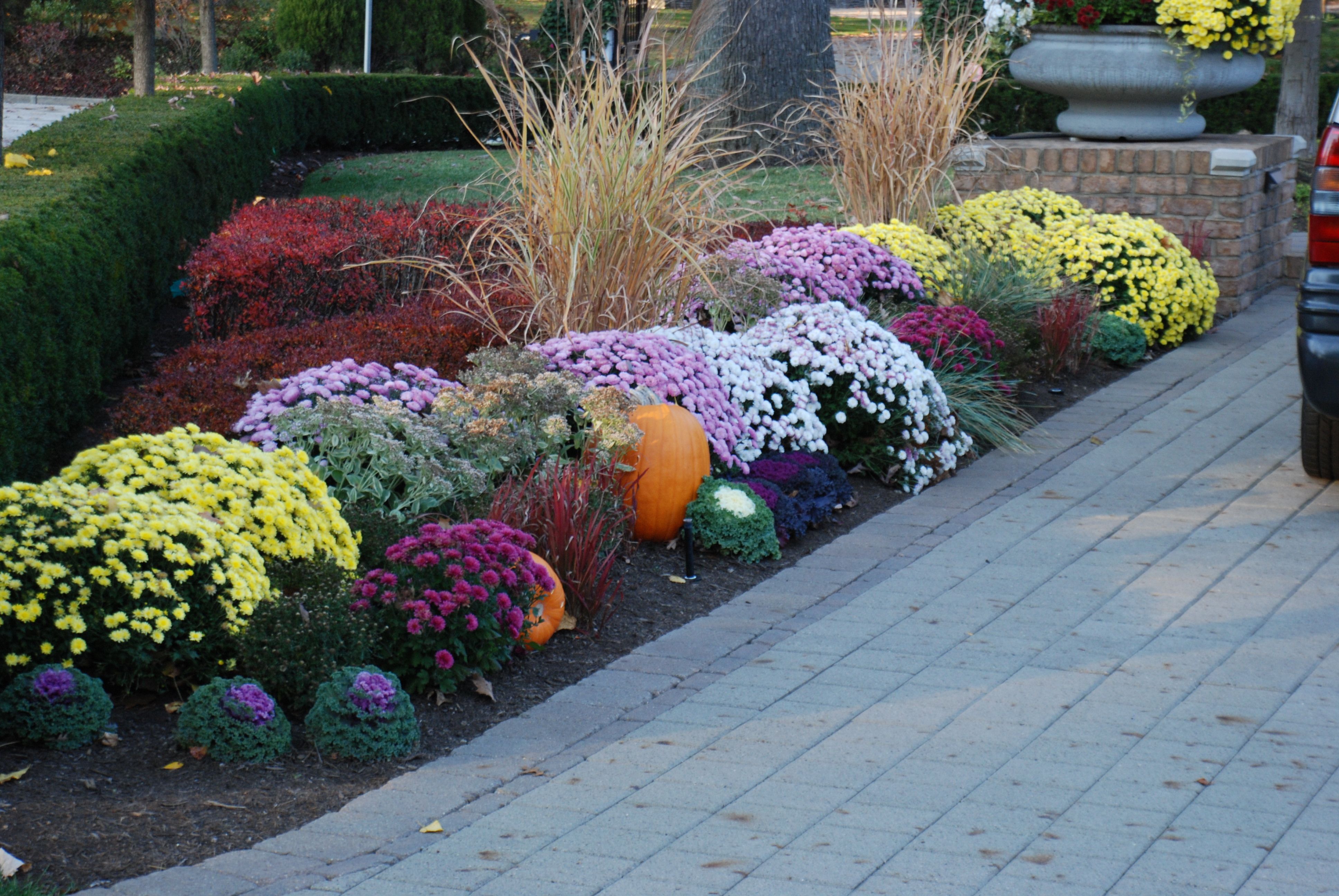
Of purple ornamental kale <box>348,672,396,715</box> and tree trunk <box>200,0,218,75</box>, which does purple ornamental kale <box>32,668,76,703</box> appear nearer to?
purple ornamental kale <box>348,672,396,715</box>

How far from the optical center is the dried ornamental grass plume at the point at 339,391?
486cm

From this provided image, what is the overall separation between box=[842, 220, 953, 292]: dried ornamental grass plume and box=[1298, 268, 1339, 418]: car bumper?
2.96 m

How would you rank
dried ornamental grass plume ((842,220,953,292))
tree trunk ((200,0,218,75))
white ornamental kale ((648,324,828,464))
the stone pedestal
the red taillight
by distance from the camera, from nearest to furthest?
1. the red taillight
2. white ornamental kale ((648,324,828,464))
3. dried ornamental grass plume ((842,220,953,292))
4. the stone pedestal
5. tree trunk ((200,0,218,75))

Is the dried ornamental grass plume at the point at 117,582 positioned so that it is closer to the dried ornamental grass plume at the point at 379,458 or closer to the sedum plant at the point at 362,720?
the sedum plant at the point at 362,720

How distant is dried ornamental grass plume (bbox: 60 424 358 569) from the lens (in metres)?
4.00

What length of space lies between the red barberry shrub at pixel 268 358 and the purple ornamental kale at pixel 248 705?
1.56 metres

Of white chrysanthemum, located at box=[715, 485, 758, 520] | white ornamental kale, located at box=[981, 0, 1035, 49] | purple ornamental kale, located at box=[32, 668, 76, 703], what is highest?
white ornamental kale, located at box=[981, 0, 1035, 49]

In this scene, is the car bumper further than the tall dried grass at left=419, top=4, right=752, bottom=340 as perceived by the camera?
No

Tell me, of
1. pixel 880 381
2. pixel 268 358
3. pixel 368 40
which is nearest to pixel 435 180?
pixel 368 40

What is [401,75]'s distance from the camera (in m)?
21.1

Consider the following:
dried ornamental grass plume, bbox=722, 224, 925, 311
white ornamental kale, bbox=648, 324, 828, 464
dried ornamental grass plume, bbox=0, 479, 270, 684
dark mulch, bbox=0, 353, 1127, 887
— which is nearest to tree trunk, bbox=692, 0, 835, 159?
dried ornamental grass plume, bbox=722, 224, 925, 311

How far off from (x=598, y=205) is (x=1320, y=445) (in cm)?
325

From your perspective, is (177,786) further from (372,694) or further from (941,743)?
(941,743)

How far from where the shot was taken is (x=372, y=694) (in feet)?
11.7
